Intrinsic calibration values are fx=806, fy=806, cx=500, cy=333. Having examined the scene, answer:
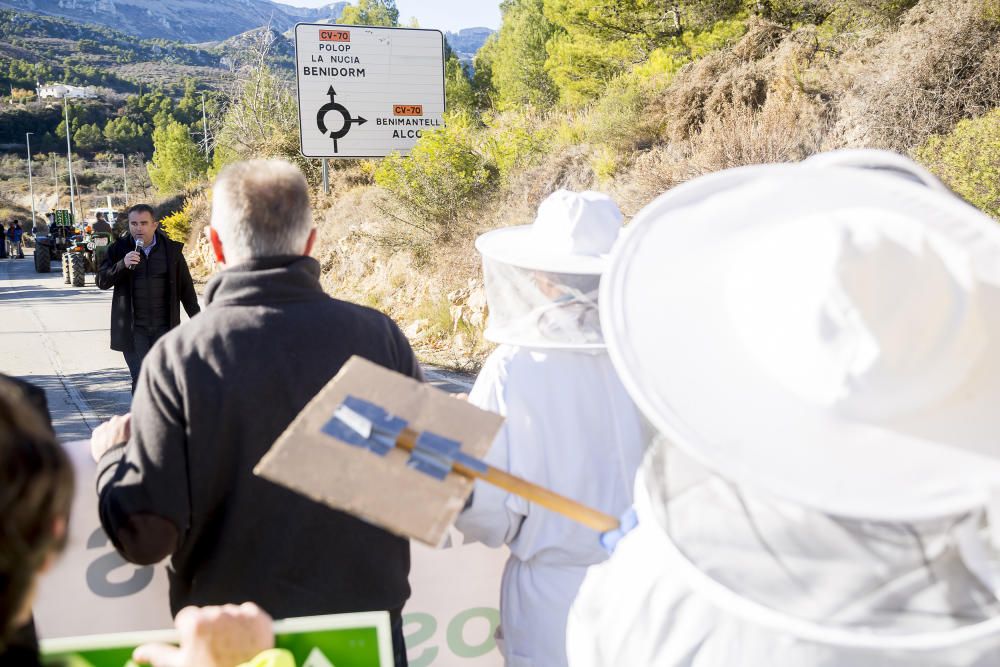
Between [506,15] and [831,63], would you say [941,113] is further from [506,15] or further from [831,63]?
[506,15]

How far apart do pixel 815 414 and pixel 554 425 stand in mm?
1299

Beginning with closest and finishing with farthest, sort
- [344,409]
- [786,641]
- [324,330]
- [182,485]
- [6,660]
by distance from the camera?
[6,660], [786,641], [344,409], [182,485], [324,330]

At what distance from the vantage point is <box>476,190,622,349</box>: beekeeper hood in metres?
2.35

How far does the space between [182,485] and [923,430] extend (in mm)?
1577

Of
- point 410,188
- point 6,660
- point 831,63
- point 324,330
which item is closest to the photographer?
point 6,660

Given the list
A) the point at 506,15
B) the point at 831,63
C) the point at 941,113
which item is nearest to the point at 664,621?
the point at 941,113

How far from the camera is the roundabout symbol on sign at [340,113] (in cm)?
1306

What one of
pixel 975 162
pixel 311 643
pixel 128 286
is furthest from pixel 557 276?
pixel 975 162

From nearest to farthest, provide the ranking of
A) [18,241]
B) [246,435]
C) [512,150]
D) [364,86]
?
[246,435]
[364,86]
[512,150]
[18,241]

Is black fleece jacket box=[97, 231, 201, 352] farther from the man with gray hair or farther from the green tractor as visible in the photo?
the green tractor

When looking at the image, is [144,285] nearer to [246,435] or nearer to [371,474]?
[246,435]

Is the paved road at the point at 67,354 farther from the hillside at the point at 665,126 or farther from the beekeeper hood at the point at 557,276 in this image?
the beekeeper hood at the point at 557,276

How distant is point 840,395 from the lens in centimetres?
101

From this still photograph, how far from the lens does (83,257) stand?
71.2ft
